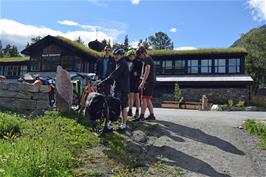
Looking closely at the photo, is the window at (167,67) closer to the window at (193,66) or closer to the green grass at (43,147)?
the window at (193,66)

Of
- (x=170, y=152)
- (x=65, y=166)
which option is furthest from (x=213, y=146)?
(x=65, y=166)

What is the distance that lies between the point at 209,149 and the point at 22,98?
557cm

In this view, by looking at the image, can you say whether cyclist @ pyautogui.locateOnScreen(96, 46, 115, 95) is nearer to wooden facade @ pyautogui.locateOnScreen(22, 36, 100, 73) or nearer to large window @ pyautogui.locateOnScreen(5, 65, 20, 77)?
wooden facade @ pyautogui.locateOnScreen(22, 36, 100, 73)

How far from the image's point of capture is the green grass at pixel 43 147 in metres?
4.71

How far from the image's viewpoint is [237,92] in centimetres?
3209

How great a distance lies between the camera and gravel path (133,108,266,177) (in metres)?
5.50

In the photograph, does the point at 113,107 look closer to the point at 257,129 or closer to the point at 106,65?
the point at 106,65

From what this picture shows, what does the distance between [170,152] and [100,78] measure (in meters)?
3.66

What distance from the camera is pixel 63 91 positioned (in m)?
9.11

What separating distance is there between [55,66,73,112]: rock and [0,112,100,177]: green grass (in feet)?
3.40

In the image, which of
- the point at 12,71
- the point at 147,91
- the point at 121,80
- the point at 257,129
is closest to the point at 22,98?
the point at 121,80

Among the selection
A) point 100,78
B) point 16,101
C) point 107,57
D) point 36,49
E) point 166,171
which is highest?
point 36,49

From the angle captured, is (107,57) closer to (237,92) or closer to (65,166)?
(65,166)

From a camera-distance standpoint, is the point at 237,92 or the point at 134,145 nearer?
the point at 134,145
